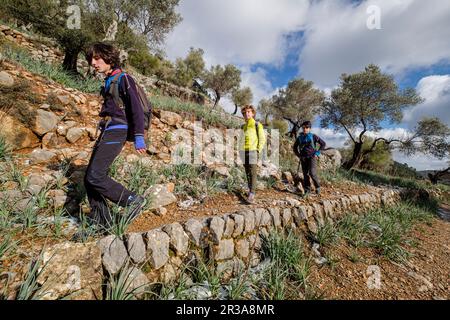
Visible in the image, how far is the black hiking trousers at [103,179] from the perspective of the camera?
218 cm

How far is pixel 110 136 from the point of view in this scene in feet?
7.35

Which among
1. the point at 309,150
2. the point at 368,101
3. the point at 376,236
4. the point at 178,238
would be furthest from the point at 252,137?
the point at 368,101

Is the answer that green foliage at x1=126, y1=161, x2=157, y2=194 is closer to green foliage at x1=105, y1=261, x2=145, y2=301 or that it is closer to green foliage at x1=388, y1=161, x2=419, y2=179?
green foliage at x1=105, y1=261, x2=145, y2=301

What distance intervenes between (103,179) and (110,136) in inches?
19.4

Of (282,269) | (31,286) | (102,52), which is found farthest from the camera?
(282,269)

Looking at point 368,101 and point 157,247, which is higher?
point 368,101

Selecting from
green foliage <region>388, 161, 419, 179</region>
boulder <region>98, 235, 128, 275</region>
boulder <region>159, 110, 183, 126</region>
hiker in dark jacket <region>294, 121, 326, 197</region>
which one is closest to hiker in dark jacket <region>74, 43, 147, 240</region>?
boulder <region>98, 235, 128, 275</region>

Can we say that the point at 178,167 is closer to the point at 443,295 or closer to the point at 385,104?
the point at 443,295

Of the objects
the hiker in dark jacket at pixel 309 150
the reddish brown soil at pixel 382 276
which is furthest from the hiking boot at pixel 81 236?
the hiker in dark jacket at pixel 309 150

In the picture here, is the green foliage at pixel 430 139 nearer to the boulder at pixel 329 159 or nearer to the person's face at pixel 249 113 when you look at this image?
the boulder at pixel 329 159

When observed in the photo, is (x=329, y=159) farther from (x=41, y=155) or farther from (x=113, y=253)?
(x=41, y=155)
